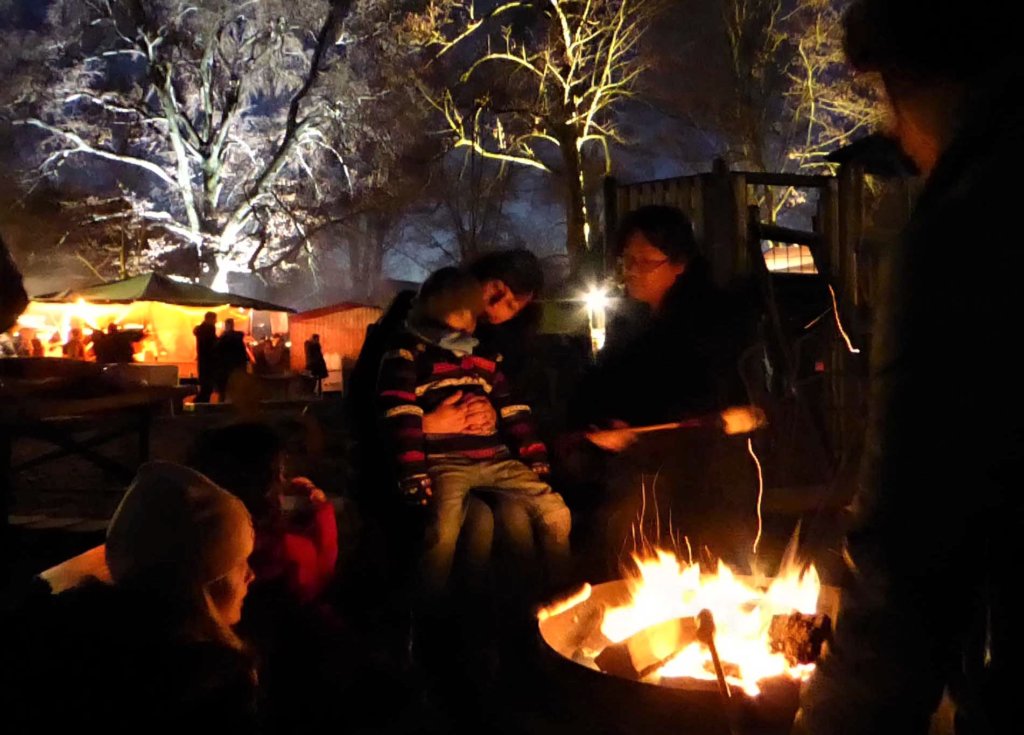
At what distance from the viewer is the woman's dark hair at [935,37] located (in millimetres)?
1211

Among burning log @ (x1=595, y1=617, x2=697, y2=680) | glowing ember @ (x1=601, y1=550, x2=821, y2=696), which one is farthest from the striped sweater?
burning log @ (x1=595, y1=617, x2=697, y2=680)

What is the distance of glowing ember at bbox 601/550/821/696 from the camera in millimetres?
2533

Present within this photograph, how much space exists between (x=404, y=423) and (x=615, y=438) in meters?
0.95

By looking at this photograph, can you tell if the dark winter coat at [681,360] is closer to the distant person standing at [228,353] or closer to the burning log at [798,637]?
the burning log at [798,637]

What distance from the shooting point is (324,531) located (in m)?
4.67

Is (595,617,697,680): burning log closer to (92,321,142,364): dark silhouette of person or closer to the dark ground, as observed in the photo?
the dark ground

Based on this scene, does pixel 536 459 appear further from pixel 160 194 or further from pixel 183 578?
pixel 160 194

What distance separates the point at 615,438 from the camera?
11.8 ft

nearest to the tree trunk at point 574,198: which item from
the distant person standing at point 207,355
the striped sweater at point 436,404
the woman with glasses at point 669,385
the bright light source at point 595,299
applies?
the bright light source at point 595,299

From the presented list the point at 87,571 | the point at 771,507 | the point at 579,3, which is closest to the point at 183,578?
the point at 87,571

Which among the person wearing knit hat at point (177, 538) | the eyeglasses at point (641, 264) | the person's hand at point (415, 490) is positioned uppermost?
the eyeglasses at point (641, 264)

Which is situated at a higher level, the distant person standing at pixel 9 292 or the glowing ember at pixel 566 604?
the distant person standing at pixel 9 292

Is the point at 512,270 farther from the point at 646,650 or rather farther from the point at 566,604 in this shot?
the point at 646,650

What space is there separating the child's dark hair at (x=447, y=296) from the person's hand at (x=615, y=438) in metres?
0.92
